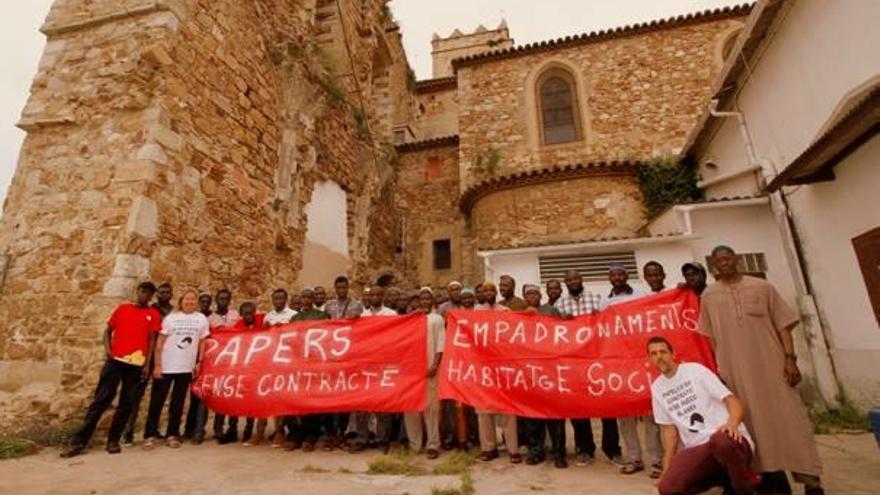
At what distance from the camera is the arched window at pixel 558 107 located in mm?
13336

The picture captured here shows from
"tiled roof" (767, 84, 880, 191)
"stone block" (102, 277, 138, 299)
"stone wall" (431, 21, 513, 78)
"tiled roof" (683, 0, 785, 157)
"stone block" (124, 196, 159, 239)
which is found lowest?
"stone block" (102, 277, 138, 299)

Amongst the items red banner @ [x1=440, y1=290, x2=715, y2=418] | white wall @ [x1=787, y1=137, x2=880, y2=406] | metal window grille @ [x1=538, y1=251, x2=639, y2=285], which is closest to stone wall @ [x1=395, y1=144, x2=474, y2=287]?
metal window grille @ [x1=538, y1=251, x2=639, y2=285]

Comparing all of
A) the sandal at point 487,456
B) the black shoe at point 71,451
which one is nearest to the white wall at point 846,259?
the sandal at point 487,456

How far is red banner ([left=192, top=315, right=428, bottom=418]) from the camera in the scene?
4.63 meters

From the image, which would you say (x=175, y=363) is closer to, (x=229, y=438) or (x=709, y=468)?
(x=229, y=438)

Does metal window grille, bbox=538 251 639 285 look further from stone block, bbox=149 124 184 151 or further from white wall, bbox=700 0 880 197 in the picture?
stone block, bbox=149 124 184 151

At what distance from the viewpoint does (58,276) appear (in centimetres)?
560

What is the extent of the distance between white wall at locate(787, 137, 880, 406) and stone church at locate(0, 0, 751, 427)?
3.67 meters

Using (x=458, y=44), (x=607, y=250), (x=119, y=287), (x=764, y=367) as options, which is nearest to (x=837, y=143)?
(x=764, y=367)

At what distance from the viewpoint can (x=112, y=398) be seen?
15.8ft

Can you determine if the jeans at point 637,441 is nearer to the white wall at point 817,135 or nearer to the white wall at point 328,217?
the white wall at point 817,135

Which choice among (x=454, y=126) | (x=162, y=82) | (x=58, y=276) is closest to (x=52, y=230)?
(x=58, y=276)

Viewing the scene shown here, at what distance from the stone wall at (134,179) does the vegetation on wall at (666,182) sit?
780 centimetres

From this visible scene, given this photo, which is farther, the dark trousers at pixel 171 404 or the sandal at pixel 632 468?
the dark trousers at pixel 171 404
